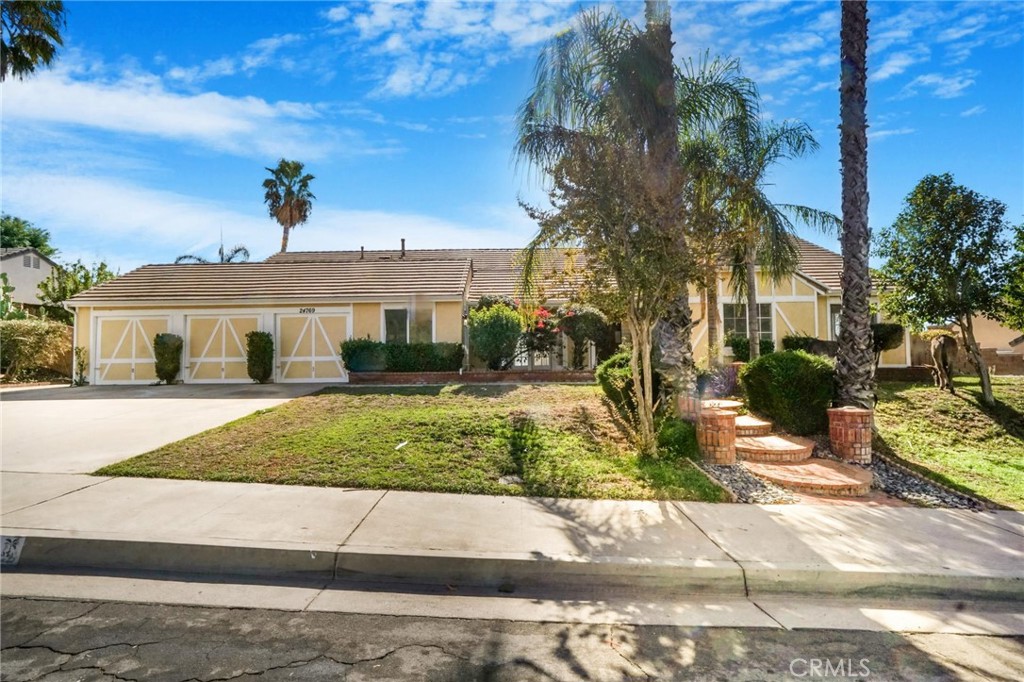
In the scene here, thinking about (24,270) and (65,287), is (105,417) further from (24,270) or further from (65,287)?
(24,270)

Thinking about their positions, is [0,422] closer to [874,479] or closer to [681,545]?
[681,545]

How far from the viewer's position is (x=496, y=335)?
16.1 m

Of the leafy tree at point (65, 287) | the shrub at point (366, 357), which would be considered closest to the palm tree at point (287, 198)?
the leafy tree at point (65, 287)

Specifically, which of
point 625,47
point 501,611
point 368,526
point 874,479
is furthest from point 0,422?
point 874,479

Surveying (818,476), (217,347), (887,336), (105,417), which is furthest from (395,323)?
(887,336)

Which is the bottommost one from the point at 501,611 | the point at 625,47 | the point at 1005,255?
the point at 501,611

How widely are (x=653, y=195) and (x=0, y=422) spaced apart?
41.2 feet

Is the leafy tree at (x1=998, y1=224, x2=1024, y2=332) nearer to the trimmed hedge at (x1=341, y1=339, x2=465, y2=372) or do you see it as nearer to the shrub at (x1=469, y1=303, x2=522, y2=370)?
the shrub at (x1=469, y1=303, x2=522, y2=370)

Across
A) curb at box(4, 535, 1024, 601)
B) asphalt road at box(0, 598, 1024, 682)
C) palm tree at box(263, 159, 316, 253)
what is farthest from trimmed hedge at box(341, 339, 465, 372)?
palm tree at box(263, 159, 316, 253)

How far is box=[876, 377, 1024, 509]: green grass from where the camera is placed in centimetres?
736

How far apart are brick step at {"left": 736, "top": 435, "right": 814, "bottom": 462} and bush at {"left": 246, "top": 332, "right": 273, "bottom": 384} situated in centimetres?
1451

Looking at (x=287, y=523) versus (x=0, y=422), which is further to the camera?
(x=0, y=422)

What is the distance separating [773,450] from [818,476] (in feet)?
2.64

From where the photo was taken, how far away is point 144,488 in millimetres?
6191
